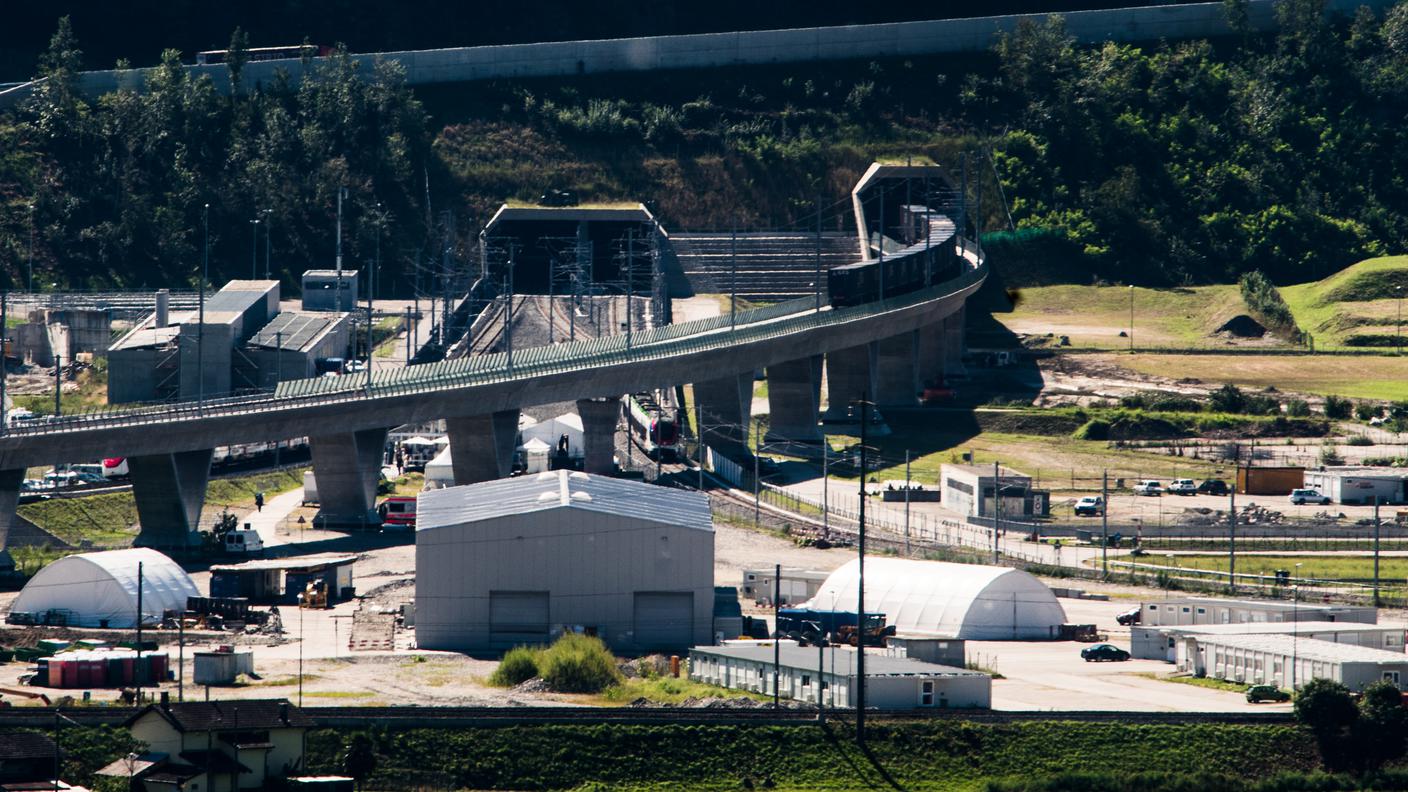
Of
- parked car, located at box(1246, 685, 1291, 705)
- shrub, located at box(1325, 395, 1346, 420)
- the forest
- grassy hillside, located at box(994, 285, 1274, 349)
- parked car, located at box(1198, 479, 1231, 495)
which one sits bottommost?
parked car, located at box(1246, 685, 1291, 705)

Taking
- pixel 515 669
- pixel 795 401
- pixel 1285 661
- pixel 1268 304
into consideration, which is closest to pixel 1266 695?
→ pixel 1285 661

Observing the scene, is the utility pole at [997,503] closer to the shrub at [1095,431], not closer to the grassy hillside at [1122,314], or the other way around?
the shrub at [1095,431]

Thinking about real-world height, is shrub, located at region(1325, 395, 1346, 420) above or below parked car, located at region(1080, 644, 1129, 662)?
above

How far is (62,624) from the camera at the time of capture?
85438 mm

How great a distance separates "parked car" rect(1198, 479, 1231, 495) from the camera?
121 meters

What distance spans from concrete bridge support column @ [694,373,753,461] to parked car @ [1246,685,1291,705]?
54975 mm

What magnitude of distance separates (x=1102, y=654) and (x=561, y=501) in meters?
19.1

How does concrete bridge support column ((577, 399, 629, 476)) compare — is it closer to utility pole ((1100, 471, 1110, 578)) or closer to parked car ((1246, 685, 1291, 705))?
utility pole ((1100, 471, 1110, 578))

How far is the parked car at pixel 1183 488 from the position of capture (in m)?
121

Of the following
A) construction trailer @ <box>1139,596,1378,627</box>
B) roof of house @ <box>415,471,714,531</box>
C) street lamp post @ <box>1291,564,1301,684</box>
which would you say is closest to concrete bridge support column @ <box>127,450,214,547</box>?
roof of house @ <box>415,471,714,531</box>

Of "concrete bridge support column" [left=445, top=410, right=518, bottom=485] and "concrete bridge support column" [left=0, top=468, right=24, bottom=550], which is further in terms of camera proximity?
"concrete bridge support column" [left=445, top=410, right=518, bottom=485]

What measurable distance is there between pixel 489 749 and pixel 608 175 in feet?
394

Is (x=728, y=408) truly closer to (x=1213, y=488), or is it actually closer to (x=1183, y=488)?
(x=1183, y=488)

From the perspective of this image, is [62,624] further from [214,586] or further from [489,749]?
[489,749]
